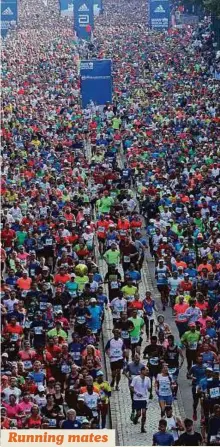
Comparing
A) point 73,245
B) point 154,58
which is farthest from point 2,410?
point 154,58

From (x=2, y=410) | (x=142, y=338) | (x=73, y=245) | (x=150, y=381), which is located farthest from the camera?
(x=73, y=245)

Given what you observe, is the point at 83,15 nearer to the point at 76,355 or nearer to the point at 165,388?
the point at 76,355

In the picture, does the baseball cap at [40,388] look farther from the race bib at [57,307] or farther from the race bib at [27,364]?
the race bib at [57,307]

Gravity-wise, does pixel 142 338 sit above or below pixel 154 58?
below

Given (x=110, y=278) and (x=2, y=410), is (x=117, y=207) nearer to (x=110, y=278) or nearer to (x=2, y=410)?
(x=110, y=278)

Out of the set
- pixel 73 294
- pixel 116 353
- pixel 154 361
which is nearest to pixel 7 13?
pixel 73 294

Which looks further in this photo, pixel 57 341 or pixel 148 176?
pixel 148 176

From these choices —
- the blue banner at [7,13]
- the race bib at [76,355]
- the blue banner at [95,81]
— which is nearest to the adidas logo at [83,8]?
the blue banner at [7,13]
